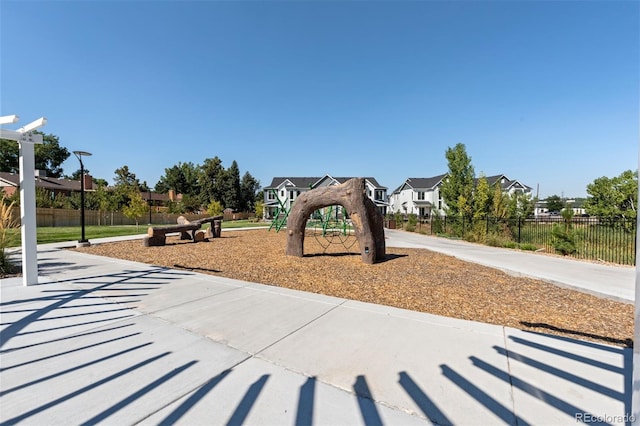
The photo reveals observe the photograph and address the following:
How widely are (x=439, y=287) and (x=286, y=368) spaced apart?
13.8ft

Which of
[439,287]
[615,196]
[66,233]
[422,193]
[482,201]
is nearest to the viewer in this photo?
[439,287]

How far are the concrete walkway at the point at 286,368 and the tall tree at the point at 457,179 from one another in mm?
18658

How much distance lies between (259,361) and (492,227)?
17972 mm

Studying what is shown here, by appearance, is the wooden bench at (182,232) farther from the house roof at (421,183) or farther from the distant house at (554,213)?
the house roof at (421,183)

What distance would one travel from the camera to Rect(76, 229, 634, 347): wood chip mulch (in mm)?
4152

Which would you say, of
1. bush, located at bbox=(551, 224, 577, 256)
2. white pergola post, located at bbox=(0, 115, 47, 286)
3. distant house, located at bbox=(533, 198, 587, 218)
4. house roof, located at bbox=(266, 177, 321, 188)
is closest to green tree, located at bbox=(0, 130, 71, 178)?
house roof, located at bbox=(266, 177, 321, 188)

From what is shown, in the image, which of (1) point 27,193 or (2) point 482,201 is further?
(2) point 482,201

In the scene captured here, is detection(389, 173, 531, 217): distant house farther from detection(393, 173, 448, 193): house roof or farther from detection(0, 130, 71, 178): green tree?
detection(0, 130, 71, 178): green tree

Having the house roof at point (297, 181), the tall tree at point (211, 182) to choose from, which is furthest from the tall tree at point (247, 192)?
the house roof at point (297, 181)

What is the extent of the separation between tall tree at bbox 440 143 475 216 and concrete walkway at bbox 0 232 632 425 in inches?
735

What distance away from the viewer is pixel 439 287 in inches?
227

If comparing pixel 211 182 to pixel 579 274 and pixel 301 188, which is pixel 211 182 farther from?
pixel 579 274

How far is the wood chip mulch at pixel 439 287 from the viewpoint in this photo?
4152mm

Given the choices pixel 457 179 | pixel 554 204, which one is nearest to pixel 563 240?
pixel 457 179
